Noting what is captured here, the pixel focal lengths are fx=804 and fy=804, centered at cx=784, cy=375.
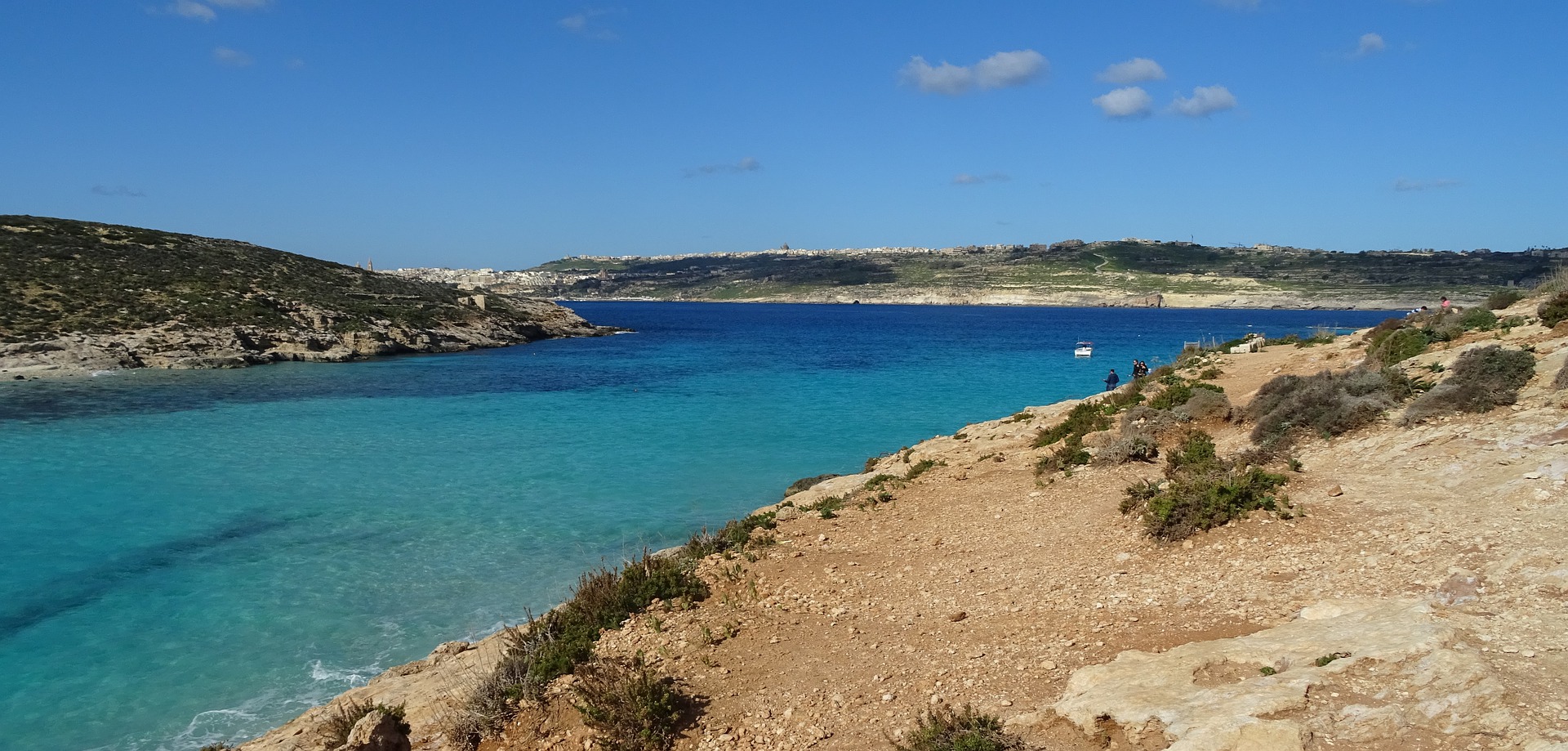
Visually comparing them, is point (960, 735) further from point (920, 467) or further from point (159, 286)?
point (159, 286)

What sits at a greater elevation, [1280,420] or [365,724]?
[1280,420]

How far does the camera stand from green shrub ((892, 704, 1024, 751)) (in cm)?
527

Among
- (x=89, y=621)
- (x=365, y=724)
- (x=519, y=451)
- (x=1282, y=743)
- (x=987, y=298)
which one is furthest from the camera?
(x=987, y=298)

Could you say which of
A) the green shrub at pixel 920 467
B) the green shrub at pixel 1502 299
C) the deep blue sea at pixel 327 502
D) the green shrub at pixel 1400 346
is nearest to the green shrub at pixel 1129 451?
the green shrub at pixel 920 467

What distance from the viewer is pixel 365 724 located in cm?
715

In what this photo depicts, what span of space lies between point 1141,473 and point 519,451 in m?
18.3

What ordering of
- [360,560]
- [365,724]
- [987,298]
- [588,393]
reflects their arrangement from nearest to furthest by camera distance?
[365,724] < [360,560] < [588,393] < [987,298]

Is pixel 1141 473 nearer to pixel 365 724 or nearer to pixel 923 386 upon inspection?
pixel 365 724

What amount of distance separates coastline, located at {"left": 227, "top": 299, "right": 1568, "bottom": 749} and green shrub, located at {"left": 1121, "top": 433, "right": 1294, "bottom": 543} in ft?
0.71

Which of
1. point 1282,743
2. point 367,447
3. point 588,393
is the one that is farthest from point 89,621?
point 588,393

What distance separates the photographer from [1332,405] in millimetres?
12484

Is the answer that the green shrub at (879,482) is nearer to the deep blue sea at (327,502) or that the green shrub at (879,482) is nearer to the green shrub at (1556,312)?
the deep blue sea at (327,502)

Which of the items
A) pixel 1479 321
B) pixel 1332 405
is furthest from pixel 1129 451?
pixel 1479 321

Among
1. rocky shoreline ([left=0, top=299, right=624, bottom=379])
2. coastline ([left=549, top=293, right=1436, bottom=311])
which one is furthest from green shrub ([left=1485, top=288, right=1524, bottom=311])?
coastline ([left=549, top=293, right=1436, bottom=311])
